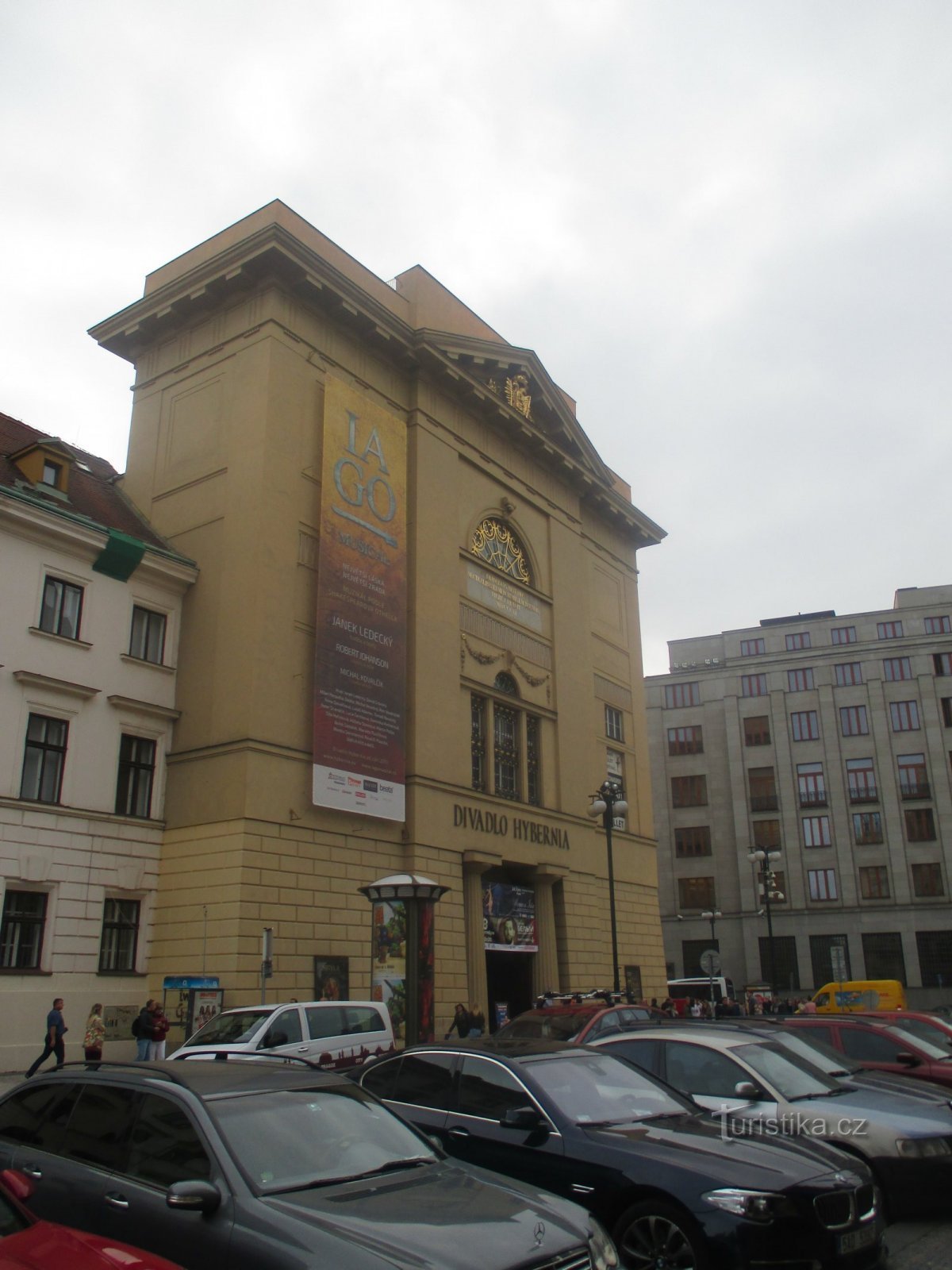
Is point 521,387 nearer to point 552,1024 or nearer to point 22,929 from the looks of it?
point 22,929

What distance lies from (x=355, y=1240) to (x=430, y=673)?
2438 cm

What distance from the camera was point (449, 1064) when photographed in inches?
341

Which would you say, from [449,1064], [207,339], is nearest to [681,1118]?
[449,1064]

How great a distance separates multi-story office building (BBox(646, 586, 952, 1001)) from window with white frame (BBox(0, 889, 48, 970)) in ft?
140

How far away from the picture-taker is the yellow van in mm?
Result: 30062

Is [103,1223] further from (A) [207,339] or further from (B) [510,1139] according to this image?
(A) [207,339]

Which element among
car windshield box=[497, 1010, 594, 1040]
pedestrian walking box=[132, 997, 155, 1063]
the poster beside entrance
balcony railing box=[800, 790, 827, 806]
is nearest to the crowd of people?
the poster beside entrance

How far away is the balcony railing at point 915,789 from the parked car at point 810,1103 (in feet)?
178

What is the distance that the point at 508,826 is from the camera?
3116 centimetres

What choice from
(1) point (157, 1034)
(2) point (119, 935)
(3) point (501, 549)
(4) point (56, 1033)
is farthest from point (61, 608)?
(3) point (501, 549)

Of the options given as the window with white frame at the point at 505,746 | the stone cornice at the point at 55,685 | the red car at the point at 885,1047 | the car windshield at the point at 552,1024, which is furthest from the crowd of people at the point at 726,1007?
the stone cornice at the point at 55,685

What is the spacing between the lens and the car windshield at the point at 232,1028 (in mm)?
15672

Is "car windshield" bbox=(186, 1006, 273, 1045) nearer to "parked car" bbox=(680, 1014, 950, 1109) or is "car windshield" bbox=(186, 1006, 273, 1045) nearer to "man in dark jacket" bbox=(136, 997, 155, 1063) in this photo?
"man in dark jacket" bbox=(136, 997, 155, 1063)

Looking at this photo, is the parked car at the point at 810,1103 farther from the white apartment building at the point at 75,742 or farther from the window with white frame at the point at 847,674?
the window with white frame at the point at 847,674
